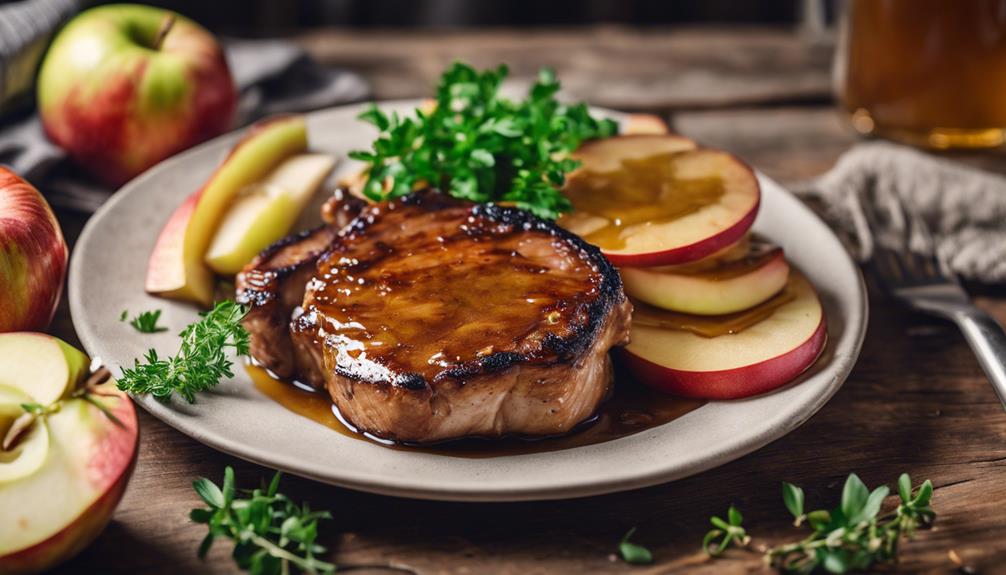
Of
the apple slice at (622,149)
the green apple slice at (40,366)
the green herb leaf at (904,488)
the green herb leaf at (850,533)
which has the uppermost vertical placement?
the apple slice at (622,149)

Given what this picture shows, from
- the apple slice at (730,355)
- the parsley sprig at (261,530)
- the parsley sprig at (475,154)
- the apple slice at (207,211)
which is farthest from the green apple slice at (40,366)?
the apple slice at (730,355)

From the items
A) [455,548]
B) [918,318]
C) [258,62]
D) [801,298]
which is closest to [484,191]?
[801,298]

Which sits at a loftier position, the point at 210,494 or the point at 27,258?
the point at 27,258

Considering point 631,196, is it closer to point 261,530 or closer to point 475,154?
point 475,154

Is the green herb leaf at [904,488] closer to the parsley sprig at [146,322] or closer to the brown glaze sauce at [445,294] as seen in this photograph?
the brown glaze sauce at [445,294]

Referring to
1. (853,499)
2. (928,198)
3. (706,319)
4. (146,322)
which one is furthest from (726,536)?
(928,198)
